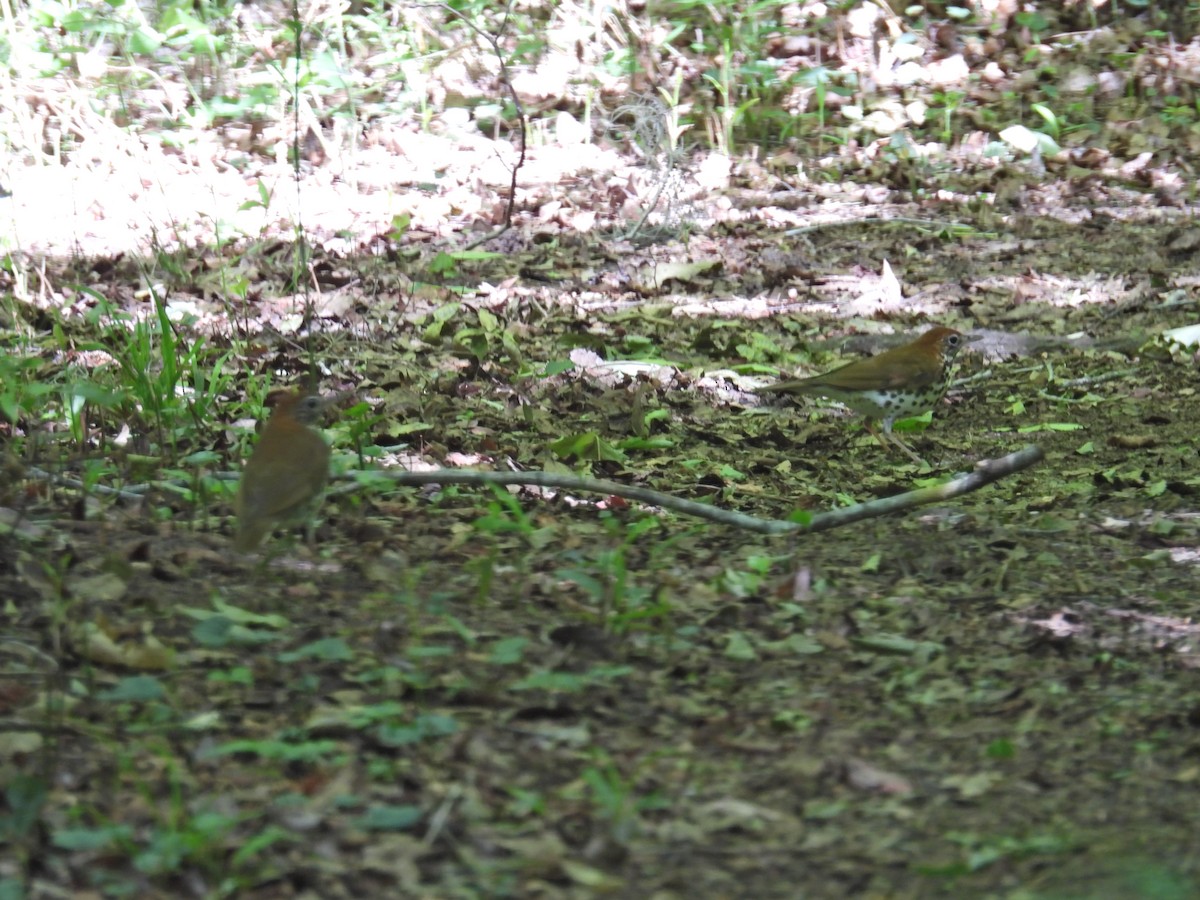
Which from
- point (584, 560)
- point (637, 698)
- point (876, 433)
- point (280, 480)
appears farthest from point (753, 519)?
point (876, 433)

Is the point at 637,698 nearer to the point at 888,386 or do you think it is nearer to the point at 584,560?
the point at 584,560

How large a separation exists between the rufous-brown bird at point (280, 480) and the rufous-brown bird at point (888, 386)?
2324 mm

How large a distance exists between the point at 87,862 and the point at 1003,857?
1507 millimetres

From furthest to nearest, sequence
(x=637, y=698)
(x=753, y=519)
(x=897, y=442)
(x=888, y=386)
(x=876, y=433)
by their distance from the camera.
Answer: (x=876, y=433)
(x=897, y=442)
(x=888, y=386)
(x=753, y=519)
(x=637, y=698)

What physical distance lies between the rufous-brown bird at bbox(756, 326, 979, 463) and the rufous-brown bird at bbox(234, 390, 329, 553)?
2.32 meters

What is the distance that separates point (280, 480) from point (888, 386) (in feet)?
8.68

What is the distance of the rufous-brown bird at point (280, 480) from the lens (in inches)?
134

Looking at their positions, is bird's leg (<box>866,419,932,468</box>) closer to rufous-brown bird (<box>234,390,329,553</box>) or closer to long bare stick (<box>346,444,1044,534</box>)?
long bare stick (<box>346,444,1044,534</box>)

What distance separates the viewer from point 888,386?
5320 mm

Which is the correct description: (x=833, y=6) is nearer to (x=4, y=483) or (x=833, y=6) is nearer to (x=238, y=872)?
(x=4, y=483)

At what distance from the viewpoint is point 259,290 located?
22.1ft

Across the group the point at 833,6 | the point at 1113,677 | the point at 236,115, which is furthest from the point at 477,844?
the point at 833,6

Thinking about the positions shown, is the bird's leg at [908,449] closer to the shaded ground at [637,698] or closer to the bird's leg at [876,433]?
the bird's leg at [876,433]

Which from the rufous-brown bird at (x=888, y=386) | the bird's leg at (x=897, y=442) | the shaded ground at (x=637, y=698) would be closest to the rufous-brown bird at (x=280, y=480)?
the shaded ground at (x=637, y=698)
